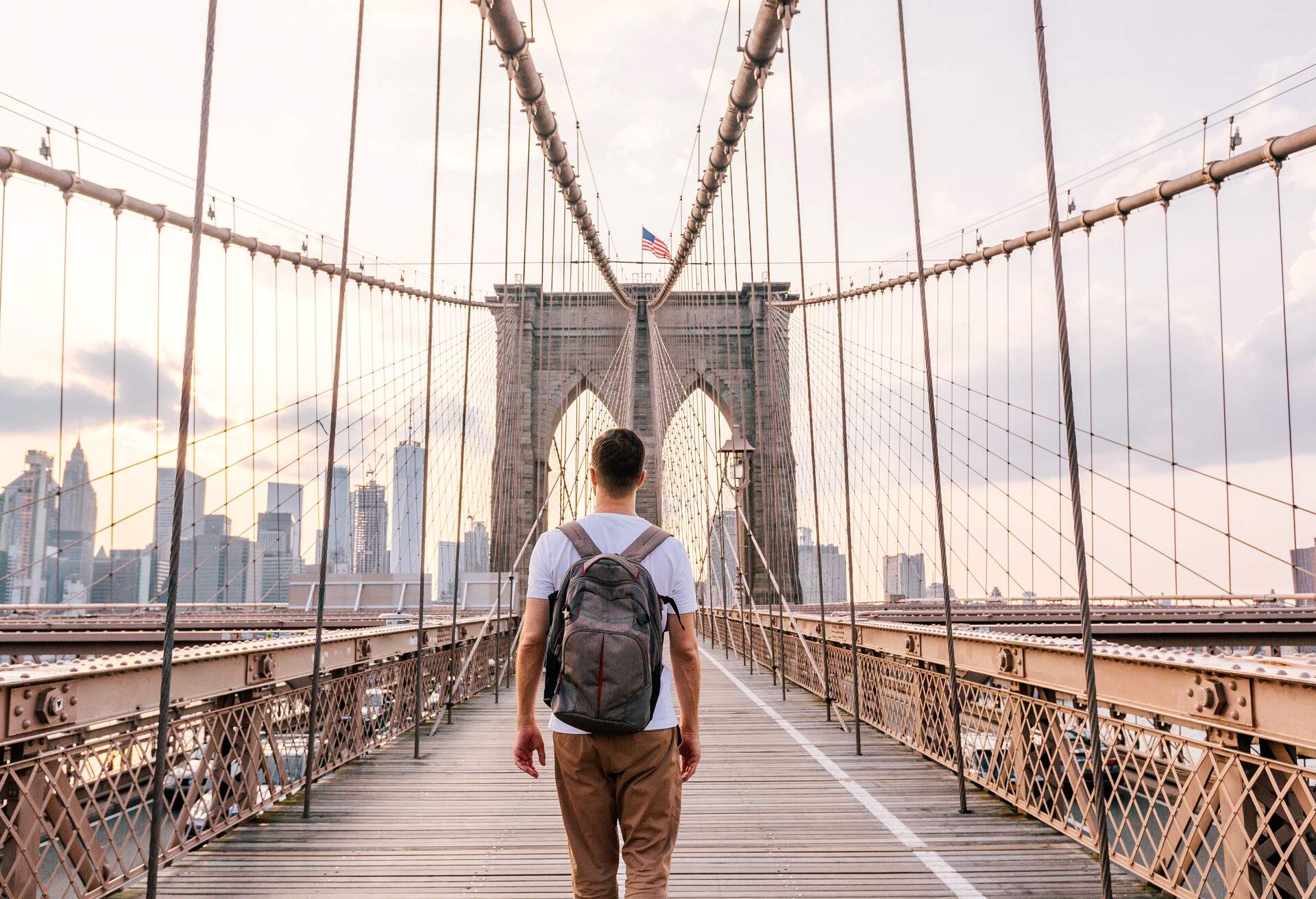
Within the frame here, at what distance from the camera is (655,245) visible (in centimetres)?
2147

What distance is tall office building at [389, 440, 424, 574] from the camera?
61.0 ft

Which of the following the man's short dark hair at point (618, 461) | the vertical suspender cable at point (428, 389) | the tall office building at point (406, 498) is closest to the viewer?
the man's short dark hair at point (618, 461)

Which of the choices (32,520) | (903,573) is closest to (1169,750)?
(32,520)

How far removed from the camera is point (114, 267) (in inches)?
393

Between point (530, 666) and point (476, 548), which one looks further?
point (476, 548)

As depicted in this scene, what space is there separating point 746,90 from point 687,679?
8746mm

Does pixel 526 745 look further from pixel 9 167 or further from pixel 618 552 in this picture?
pixel 9 167

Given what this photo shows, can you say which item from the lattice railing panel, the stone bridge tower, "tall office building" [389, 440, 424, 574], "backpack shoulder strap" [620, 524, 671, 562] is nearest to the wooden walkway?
the lattice railing panel

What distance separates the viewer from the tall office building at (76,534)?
34.8 feet

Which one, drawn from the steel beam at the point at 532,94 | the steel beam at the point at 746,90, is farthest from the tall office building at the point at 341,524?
the steel beam at the point at 746,90

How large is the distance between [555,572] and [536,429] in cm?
2359

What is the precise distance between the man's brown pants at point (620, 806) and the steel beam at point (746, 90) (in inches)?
260

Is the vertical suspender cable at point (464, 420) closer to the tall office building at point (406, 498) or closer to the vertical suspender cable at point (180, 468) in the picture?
the vertical suspender cable at point (180, 468)

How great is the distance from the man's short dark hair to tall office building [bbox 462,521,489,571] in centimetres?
1857
